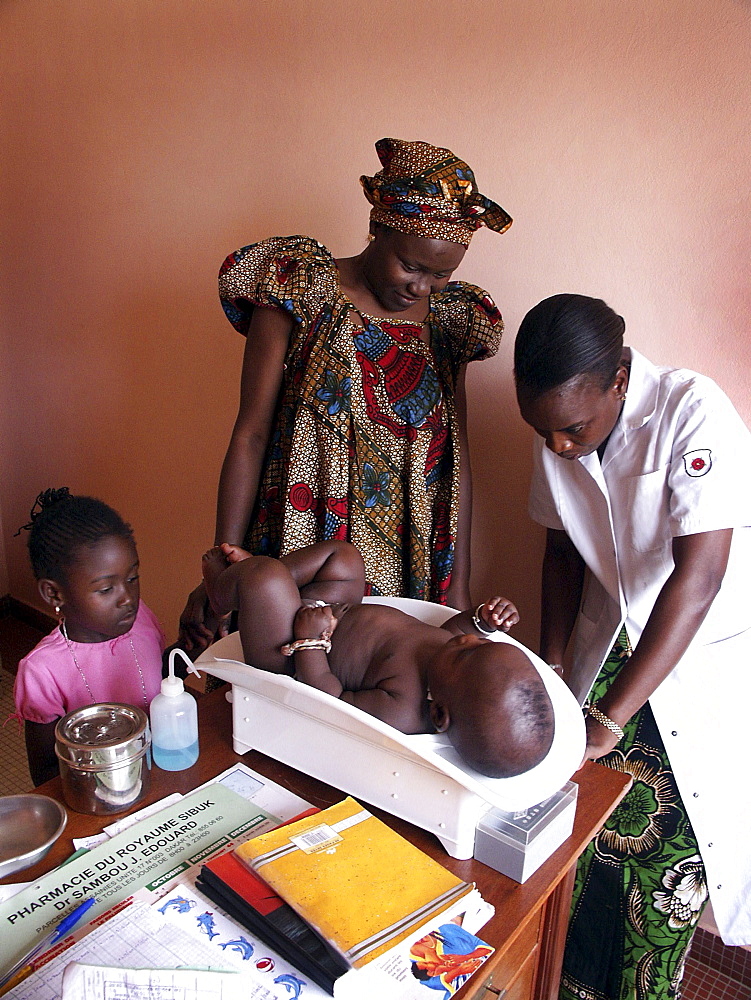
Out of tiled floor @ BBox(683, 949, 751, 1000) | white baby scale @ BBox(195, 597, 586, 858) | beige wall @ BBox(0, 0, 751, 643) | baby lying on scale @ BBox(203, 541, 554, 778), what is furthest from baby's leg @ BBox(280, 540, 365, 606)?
tiled floor @ BBox(683, 949, 751, 1000)

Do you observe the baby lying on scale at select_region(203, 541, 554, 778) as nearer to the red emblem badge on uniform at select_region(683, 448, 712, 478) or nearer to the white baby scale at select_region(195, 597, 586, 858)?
the white baby scale at select_region(195, 597, 586, 858)

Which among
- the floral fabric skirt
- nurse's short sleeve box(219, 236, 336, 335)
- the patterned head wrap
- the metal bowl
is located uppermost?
the patterned head wrap

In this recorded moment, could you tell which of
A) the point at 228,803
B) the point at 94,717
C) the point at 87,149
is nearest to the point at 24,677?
the point at 94,717

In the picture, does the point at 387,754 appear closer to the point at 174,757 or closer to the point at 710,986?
the point at 174,757

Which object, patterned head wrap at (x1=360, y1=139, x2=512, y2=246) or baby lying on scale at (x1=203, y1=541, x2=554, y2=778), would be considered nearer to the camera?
baby lying on scale at (x1=203, y1=541, x2=554, y2=778)

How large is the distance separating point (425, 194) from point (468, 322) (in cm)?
32

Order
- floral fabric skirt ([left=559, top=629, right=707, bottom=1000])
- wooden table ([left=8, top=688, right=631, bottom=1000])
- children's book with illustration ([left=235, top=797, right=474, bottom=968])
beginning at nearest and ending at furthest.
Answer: children's book with illustration ([left=235, top=797, right=474, bottom=968]) → wooden table ([left=8, top=688, right=631, bottom=1000]) → floral fabric skirt ([left=559, top=629, right=707, bottom=1000])

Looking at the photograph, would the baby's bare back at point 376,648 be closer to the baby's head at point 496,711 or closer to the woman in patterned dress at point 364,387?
the baby's head at point 496,711

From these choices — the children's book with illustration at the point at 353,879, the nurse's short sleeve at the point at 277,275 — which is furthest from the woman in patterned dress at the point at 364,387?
the children's book with illustration at the point at 353,879

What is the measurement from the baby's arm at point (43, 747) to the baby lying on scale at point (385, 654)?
0.33 meters

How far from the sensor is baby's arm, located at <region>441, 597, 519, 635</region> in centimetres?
120

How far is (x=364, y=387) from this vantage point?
1.52 metres

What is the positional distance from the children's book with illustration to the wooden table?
0.21 ft

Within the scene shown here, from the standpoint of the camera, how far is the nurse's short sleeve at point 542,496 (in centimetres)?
151
